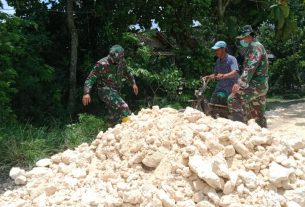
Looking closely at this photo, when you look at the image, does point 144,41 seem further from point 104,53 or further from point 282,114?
point 282,114

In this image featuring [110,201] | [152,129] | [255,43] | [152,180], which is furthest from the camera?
[255,43]

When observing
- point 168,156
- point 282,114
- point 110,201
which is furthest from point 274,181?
point 282,114

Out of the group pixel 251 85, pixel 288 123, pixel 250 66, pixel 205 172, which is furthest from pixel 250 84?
pixel 288 123

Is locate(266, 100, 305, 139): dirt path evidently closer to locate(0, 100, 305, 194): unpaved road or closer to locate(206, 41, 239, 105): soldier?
locate(0, 100, 305, 194): unpaved road

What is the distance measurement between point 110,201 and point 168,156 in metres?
0.85

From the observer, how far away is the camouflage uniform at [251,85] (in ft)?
20.9

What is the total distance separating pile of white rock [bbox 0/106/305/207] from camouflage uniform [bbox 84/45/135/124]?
1.81 meters

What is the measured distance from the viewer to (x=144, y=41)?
1126cm

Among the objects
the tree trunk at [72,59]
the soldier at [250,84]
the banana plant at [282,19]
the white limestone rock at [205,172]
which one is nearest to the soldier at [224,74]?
the soldier at [250,84]

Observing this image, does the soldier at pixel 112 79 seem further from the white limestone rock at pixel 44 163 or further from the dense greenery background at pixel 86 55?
the white limestone rock at pixel 44 163

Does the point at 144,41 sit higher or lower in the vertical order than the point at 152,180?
higher

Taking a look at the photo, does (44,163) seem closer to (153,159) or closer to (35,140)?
(35,140)

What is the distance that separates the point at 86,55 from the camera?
1043 cm

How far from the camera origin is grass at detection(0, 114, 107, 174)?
245 inches
